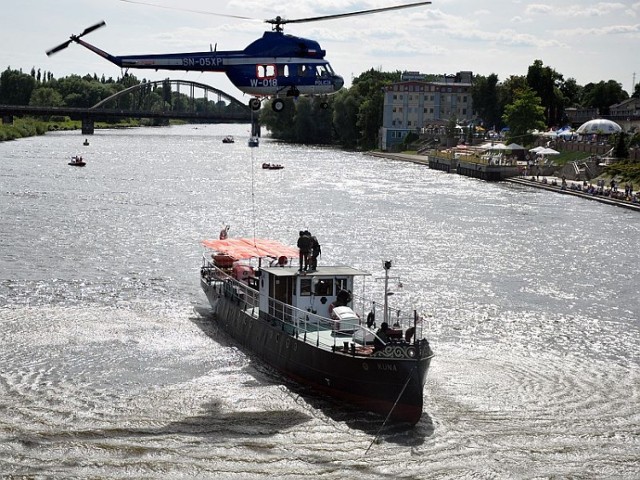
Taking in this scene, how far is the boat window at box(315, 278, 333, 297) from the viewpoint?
115 feet

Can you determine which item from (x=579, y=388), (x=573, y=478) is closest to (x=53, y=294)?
(x=579, y=388)

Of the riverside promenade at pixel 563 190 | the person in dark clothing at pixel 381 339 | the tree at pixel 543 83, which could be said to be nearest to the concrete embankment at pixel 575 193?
the riverside promenade at pixel 563 190

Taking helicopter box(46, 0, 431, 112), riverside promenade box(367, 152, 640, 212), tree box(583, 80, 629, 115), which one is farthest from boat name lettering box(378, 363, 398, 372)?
tree box(583, 80, 629, 115)

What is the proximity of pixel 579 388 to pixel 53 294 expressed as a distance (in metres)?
23.6

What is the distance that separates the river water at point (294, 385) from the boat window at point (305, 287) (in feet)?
9.53

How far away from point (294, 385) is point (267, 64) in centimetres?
1257

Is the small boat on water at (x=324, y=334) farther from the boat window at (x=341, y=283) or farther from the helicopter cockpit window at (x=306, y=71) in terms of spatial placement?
the helicopter cockpit window at (x=306, y=71)

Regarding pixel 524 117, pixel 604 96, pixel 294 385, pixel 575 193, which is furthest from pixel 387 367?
pixel 604 96

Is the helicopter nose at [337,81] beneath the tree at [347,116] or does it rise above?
above

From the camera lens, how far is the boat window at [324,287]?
34906mm

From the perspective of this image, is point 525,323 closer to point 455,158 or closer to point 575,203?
point 575,203

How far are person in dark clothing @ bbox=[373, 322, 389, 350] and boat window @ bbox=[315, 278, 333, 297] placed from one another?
170 inches

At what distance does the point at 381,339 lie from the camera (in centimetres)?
3048

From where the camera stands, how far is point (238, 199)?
91938 millimetres
